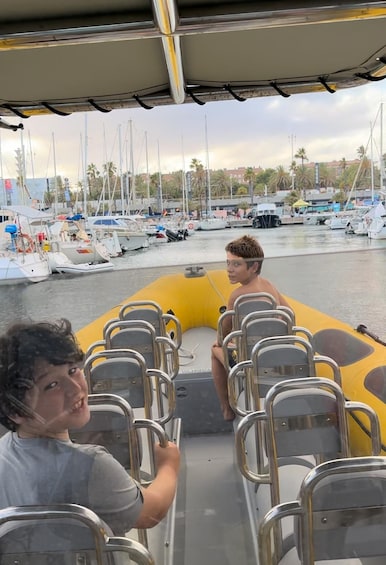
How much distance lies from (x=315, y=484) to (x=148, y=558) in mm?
340

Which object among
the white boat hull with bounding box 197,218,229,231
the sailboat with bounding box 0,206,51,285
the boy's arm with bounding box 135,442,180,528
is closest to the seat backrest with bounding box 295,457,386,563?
the boy's arm with bounding box 135,442,180,528

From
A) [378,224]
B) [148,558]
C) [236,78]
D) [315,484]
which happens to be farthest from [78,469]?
[378,224]

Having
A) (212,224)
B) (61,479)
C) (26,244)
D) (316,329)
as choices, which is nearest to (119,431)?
(61,479)

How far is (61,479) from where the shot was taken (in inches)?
Answer: 39.9

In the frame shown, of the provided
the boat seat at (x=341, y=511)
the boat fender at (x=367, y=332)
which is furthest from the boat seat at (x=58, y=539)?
the boat fender at (x=367, y=332)

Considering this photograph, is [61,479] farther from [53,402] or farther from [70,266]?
[70,266]

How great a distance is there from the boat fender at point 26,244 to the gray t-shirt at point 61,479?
2.79 m

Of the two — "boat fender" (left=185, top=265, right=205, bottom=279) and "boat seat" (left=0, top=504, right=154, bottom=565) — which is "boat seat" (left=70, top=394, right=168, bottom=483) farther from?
"boat fender" (left=185, top=265, right=205, bottom=279)

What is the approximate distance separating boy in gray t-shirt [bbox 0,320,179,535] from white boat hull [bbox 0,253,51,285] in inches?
87.9

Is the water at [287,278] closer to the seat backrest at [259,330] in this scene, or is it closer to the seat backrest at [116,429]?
the seat backrest at [259,330]

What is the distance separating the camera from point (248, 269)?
9.99 feet

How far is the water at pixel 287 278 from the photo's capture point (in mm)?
3394

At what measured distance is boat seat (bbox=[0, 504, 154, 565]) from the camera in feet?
2.90

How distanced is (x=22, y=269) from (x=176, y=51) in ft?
6.55
